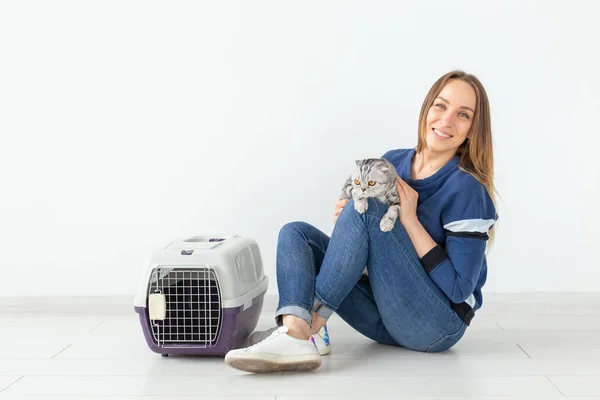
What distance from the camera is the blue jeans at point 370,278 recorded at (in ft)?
7.04

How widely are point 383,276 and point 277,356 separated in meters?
0.38

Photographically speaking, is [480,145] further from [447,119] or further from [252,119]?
[252,119]

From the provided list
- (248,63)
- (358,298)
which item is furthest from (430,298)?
(248,63)

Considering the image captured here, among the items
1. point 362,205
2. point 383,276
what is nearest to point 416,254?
point 383,276

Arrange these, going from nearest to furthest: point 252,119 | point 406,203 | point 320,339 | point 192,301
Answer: point 406,203, point 192,301, point 320,339, point 252,119

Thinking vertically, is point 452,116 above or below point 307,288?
above

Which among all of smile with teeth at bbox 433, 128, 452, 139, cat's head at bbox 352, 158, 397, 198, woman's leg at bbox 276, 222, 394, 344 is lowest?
woman's leg at bbox 276, 222, 394, 344

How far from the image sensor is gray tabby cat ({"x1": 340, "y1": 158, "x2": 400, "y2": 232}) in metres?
2.13

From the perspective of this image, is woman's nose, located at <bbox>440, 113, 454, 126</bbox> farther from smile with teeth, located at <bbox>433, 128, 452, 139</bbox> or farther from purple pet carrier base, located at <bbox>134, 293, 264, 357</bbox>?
purple pet carrier base, located at <bbox>134, 293, 264, 357</bbox>

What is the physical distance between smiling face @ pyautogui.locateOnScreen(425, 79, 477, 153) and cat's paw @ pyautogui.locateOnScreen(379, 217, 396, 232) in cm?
32

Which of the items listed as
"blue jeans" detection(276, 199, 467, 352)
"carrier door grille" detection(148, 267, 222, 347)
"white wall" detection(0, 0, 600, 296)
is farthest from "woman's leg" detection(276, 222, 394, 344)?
"white wall" detection(0, 0, 600, 296)

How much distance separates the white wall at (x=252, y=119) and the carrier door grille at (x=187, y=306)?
0.73 metres

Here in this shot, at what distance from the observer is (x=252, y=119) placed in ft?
9.80

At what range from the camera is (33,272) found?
121 inches
